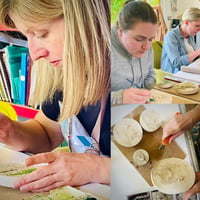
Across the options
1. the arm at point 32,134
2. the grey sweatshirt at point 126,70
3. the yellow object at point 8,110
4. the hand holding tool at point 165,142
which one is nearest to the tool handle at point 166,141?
the hand holding tool at point 165,142

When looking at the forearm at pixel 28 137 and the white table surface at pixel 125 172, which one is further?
the forearm at pixel 28 137

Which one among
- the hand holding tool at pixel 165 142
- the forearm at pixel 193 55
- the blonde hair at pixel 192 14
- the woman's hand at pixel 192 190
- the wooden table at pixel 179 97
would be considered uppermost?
the blonde hair at pixel 192 14

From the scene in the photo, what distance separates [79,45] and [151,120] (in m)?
0.45

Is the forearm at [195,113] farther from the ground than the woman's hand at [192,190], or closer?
farther from the ground

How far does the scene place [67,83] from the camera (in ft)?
5.29

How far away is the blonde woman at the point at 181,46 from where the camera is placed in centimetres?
150

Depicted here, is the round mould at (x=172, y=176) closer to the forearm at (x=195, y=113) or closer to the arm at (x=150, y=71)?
the forearm at (x=195, y=113)

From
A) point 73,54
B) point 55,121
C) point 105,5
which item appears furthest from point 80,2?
point 55,121

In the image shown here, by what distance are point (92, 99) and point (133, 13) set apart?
412 millimetres

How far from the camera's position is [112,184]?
5.14ft

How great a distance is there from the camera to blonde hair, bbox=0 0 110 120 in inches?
61.6

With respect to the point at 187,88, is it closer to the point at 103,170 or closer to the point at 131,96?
the point at 131,96

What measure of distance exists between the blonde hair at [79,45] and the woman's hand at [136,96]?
93 mm

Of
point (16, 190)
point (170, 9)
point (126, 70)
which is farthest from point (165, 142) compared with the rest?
point (16, 190)
